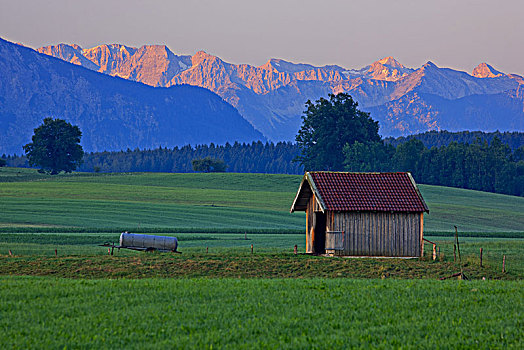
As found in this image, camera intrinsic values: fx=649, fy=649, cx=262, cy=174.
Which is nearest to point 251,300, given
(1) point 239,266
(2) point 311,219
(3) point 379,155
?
(1) point 239,266

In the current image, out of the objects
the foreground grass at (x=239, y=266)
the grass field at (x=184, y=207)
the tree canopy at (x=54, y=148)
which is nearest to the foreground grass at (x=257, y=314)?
the foreground grass at (x=239, y=266)

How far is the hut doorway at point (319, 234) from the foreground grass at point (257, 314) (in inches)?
637

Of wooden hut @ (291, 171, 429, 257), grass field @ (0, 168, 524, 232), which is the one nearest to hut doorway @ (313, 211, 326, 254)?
wooden hut @ (291, 171, 429, 257)

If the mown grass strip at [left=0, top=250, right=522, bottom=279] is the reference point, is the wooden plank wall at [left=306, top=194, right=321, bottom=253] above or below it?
above

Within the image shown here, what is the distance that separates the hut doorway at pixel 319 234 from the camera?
Answer: 131 feet

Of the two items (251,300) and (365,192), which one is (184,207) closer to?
(365,192)

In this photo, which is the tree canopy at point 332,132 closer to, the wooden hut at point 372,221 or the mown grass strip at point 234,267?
the wooden hut at point 372,221

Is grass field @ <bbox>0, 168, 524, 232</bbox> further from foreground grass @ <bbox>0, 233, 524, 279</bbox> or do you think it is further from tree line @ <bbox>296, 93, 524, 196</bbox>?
foreground grass @ <bbox>0, 233, 524, 279</bbox>

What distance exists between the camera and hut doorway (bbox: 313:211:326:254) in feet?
131

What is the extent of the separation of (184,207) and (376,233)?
47.6m

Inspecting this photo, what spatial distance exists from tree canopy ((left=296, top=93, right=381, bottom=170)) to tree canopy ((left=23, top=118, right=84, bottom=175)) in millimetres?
51195

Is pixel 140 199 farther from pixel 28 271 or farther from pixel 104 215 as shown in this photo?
pixel 28 271

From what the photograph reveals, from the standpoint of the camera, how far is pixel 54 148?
144m

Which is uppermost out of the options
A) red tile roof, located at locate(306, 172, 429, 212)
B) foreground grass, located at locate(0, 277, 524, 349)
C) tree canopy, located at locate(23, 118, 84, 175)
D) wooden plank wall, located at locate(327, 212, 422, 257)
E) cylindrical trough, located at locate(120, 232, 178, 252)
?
tree canopy, located at locate(23, 118, 84, 175)
